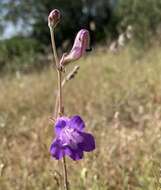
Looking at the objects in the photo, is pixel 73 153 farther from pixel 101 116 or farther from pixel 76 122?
pixel 101 116

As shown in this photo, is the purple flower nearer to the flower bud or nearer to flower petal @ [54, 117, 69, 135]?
flower petal @ [54, 117, 69, 135]

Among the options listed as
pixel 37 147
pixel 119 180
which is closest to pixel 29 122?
pixel 37 147

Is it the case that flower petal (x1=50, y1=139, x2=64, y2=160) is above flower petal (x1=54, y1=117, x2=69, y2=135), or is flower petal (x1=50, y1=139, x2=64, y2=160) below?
below

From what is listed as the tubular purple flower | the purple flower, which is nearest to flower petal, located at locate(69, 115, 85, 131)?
the purple flower

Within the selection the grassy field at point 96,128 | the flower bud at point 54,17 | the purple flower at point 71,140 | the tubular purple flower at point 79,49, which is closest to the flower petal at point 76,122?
the purple flower at point 71,140

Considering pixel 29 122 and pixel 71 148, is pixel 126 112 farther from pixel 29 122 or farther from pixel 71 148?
pixel 71 148

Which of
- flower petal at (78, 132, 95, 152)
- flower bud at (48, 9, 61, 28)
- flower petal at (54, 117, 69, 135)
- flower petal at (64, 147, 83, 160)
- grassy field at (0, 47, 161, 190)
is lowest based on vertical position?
flower petal at (64, 147, 83, 160)
